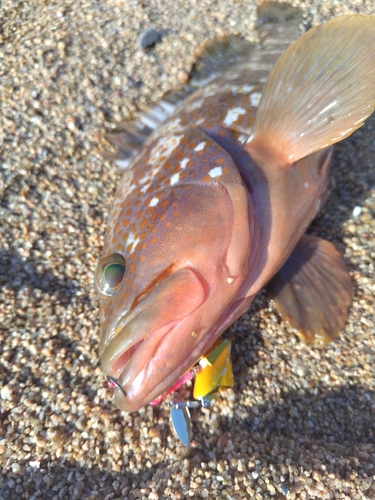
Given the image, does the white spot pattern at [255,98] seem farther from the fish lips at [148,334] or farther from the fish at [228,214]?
the fish lips at [148,334]

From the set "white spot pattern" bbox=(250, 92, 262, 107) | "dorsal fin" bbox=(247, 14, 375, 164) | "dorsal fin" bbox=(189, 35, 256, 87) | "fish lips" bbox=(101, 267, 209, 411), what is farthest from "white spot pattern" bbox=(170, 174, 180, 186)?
"dorsal fin" bbox=(189, 35, 256, 87)

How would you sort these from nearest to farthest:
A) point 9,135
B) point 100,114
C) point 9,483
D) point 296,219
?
point 9,483
point 296,219
point 9,135
point 100,114

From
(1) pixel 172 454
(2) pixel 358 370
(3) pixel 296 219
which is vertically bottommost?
(2) pixel 358 370

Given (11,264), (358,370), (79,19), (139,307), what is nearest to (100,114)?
(79,19)

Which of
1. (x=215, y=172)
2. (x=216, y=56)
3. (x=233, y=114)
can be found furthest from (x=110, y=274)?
(x=216, y=56)

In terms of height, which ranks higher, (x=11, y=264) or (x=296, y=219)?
(x=11, y=264)

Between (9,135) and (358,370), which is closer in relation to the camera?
(358,370)

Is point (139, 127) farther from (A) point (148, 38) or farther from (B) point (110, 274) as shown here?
(B) point (110, 274)

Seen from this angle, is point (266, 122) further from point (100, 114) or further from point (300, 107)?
point (100, 114)
